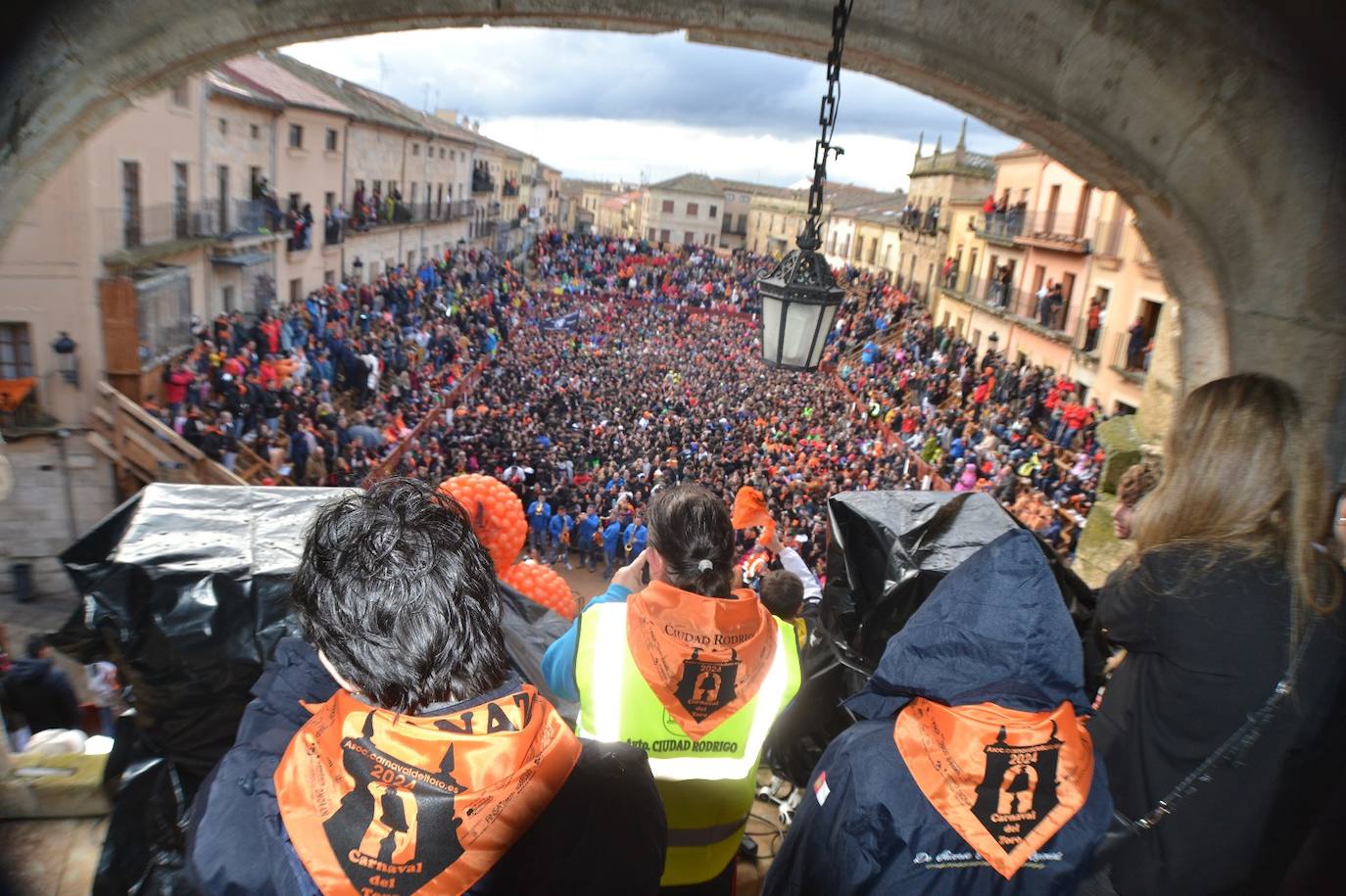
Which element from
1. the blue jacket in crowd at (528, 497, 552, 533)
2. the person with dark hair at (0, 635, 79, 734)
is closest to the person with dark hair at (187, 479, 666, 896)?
the person with dark hair at (0, 635, 79, 734)

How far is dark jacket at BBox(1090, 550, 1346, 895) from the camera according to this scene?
1852 millimetres

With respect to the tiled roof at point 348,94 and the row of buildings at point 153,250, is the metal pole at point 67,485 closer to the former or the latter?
the row of buildings at point 153,250

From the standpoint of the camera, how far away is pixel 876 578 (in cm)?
323

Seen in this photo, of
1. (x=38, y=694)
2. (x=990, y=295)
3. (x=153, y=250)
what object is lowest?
(x=38, y=694)

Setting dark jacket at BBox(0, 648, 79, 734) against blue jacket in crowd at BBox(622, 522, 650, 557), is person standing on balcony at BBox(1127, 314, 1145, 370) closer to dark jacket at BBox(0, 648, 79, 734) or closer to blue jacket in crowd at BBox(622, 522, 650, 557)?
blue jacket in crowd at BBox(622, 522, 650, 557)

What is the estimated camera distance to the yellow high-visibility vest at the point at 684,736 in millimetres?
2016

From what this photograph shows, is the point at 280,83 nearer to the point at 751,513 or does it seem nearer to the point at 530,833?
the point at 751,513

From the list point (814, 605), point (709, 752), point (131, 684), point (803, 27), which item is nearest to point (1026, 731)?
point (709, 752)

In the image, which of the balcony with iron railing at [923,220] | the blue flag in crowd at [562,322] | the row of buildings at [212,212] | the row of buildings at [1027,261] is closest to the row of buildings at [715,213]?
the row of buildings at [1027,261]

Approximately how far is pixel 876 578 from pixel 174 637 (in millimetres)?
2486

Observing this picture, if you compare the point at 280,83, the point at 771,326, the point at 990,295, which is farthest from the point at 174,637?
the point at 990,295

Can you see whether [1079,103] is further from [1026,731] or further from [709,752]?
[709,752]

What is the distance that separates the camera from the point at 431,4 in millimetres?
2795

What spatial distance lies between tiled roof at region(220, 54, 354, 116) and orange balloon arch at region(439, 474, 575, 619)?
1802cm
